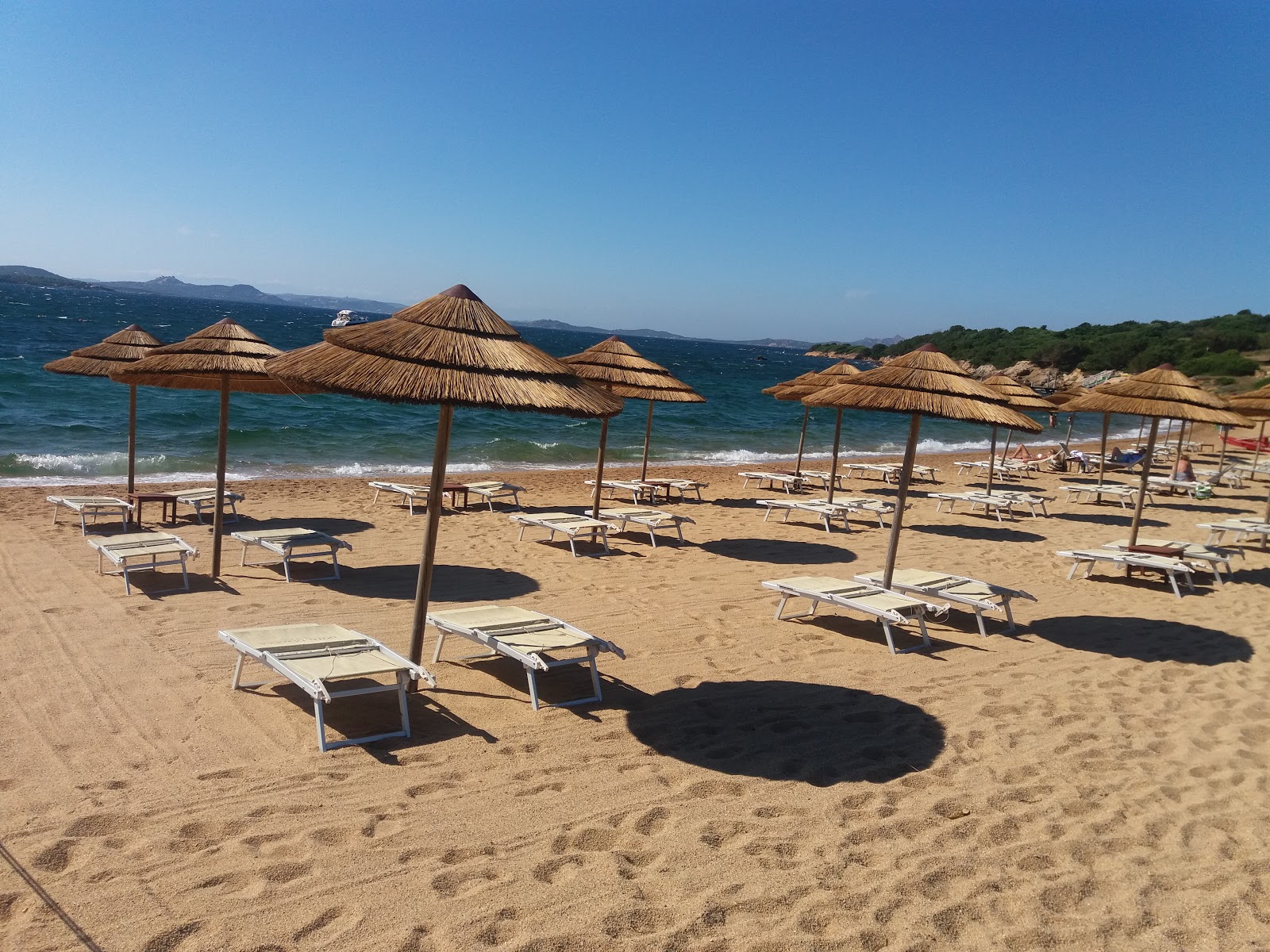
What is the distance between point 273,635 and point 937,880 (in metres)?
3.66

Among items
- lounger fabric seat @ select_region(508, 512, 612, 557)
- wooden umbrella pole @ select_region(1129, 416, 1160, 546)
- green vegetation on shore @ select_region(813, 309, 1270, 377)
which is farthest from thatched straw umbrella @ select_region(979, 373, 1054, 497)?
green vegetation on shore @ select_region(813, 309, 1270, 377)

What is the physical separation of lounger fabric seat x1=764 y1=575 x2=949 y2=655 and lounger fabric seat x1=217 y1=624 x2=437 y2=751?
10.0 ft

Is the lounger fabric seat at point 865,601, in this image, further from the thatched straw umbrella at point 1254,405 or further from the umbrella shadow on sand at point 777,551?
the thatched straw umbrella at point 1254,405

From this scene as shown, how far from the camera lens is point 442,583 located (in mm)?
7637

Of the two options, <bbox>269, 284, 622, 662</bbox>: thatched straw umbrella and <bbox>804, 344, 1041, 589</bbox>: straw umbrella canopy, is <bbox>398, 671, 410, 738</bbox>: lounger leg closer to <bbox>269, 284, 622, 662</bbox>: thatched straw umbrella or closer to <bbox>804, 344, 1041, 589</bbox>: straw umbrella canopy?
<bbox>269, 284, 622, 662</bbox>: thatched straw umbrella

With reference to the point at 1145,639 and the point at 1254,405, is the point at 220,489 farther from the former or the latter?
the point at 1254,405

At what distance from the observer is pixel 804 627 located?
678 centimetres

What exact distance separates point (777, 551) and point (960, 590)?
114 inches

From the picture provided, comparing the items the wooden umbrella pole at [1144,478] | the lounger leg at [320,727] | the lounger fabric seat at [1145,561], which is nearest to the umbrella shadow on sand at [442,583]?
the lounger leg at [320,727]

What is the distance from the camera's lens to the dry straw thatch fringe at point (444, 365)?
4.25m

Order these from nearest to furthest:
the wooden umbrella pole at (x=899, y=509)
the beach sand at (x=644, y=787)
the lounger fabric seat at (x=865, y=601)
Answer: the beach sand at (x=644, y=787)
the lounger fabric seat at (x=865, y=601)
the wooden umbrella pole at (x=899, y=509)

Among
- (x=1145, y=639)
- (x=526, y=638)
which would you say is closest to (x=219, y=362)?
(x=526, y=638)

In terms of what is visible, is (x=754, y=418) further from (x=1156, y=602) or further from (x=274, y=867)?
(x=274, y=867)

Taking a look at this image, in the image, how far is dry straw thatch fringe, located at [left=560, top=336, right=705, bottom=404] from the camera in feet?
31.7
